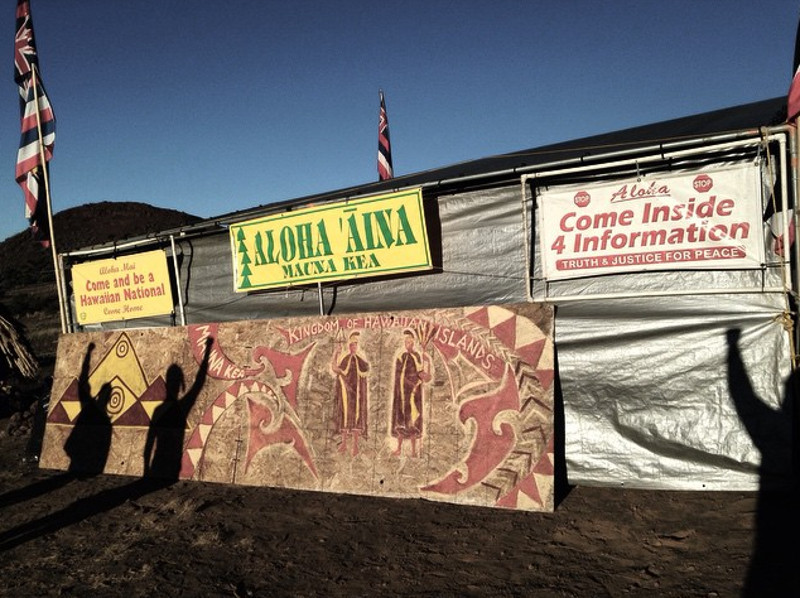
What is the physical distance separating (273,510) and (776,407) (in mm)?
5158

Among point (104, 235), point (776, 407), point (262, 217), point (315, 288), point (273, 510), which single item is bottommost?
point (273, 510)

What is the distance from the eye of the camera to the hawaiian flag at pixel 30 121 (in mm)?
9688

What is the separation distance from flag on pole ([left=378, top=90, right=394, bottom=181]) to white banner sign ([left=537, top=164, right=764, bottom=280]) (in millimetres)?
9059

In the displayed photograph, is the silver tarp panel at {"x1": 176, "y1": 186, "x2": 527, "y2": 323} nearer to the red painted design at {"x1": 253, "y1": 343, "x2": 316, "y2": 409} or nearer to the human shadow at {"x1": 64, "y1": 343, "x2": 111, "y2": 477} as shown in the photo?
the red painted design at {"x1": 253, "y1": 343, "x2": 316, "y2": 409}

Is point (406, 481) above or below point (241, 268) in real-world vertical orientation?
below

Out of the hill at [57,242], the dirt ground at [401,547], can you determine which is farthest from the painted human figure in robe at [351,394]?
the hill at [57,242]

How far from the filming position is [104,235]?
38.1 m

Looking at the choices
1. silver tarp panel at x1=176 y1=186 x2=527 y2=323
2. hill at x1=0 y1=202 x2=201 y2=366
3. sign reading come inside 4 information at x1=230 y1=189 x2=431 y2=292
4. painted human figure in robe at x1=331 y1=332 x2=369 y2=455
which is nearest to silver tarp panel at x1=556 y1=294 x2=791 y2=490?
silver tarp panel at x1=176 y1=186 x2=527 y2=323

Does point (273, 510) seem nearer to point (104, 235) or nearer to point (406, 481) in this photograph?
point (406, 481)

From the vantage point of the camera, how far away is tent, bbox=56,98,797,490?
211 inches

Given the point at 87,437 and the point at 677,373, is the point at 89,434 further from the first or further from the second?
the point at 677,373

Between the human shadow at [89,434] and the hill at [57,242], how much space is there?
17817 mm

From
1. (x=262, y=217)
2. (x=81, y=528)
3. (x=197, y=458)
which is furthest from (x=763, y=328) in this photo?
(x=81, y=528)

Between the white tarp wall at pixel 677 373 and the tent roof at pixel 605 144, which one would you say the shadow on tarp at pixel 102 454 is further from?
the white tarp wall at pixel 677 373
